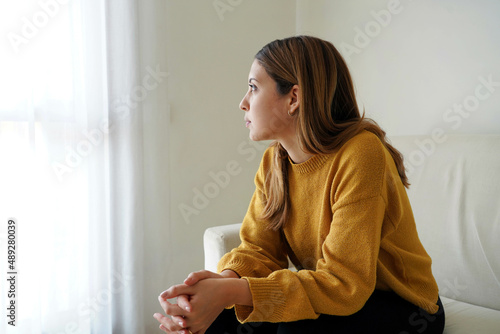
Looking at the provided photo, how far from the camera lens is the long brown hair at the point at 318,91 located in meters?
1.03

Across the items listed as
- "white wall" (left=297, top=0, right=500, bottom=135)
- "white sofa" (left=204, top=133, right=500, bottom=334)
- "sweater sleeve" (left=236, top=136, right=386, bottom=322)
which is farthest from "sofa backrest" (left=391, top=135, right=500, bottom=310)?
"sweater sleeve" (left=236, top=136, right=386, bottom=322)

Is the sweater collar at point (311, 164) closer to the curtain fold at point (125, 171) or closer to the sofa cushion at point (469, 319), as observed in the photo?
the sofa cushion at point (469, 319)

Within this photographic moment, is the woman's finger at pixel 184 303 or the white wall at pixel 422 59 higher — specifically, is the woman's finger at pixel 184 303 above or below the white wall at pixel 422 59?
below

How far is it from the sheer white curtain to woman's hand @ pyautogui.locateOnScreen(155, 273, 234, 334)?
0.94 meters

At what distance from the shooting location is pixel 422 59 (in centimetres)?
181

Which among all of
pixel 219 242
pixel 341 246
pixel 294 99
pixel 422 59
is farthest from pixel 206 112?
pixel 341 246

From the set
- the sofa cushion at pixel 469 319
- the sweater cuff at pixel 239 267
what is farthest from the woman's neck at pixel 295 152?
the sofa cushion at pixel 469 319

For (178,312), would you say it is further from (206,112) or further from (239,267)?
(206,112)

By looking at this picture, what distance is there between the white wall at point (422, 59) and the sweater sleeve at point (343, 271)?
36.6 inches

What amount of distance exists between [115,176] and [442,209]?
124 centimetres

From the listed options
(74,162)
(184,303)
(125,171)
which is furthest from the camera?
(125,171)

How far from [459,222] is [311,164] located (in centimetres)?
60

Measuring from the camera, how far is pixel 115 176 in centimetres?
177

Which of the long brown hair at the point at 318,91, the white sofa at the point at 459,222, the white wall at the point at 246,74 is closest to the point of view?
the long brown hair at the point at 318,91
